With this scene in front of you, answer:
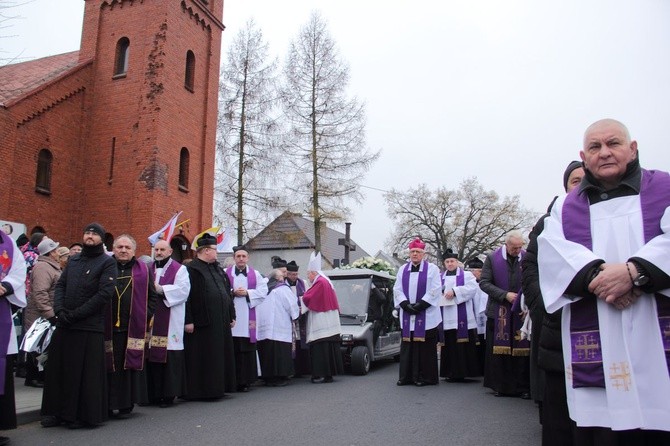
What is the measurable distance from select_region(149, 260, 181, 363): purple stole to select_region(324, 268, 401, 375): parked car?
14.7 ft

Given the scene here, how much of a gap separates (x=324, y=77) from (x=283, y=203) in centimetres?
598

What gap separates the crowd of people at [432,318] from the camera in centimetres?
270

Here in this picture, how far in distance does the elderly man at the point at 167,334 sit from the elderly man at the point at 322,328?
300cm

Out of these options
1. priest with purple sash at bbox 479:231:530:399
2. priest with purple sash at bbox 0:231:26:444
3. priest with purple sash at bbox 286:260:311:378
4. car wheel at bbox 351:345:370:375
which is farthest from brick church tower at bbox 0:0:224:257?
priest with purple sash at bbox 0:231:26:444

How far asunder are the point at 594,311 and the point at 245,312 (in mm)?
7220

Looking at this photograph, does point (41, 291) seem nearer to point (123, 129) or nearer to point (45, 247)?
point (45, 247)

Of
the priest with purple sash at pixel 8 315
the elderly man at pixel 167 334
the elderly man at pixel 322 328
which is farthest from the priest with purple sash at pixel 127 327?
the elderly man at pixel 322 328

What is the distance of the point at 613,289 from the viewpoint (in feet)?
8.80

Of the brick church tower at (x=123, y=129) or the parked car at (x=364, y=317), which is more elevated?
the brick church tower at (x=123, y=129)

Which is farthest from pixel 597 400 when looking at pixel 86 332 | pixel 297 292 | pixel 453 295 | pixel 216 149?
pixel 216 149

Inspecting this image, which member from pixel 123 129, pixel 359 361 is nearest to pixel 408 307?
pixel 359 361

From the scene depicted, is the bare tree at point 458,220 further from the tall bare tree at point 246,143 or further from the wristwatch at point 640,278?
the wristwatch at point 640,278

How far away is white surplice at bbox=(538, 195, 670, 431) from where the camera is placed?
8.54 feet

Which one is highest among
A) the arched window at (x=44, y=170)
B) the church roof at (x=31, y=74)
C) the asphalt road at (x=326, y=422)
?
the church roof at (x=31, y=74)
